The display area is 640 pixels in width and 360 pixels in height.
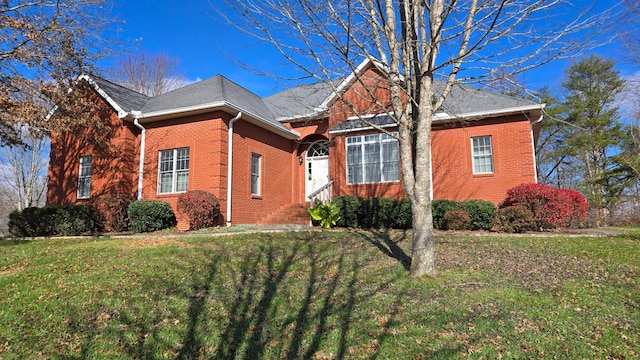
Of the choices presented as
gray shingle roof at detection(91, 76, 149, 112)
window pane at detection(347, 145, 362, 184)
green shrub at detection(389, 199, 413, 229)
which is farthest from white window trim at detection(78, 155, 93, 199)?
green shrub at detection(389, 199, 413, 229)

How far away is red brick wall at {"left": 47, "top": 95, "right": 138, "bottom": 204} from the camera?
43.5 ft

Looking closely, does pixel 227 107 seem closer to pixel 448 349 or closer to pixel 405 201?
pixel 405 201

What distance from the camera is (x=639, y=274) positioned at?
5.96 metres

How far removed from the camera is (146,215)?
11.6 meters

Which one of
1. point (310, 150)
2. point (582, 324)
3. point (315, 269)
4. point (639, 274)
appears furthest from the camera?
point (310, 150)

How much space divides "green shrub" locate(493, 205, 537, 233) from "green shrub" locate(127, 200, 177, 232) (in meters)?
10.5

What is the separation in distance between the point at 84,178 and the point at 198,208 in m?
6.48

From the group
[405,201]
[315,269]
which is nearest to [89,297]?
[315,269]

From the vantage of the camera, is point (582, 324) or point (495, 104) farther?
point (495, 104)

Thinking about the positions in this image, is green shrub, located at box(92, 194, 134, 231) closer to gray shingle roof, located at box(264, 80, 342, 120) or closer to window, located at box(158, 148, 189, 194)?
window, located at box(158, 148, 189, 194)

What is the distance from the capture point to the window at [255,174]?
1380cm

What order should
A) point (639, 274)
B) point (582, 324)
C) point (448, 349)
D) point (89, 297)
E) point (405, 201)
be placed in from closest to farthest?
1. point (448, 349)
2. point (582, 324)
3. point (89, 297)
4. point (639, 274)
5. point (405, 201)

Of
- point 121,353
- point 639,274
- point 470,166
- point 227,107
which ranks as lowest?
point 121,353

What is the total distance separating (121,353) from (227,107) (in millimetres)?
9348
